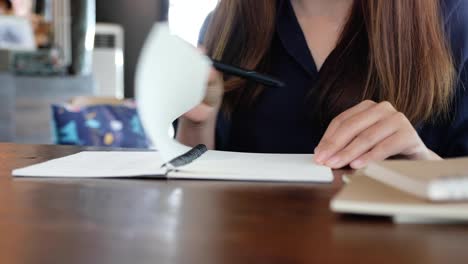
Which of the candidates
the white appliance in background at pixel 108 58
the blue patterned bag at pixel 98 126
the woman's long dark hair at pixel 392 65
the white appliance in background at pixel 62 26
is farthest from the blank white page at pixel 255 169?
the white appliance in background at pixel 108 58

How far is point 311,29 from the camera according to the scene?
1.15 m

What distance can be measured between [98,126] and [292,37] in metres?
1.30

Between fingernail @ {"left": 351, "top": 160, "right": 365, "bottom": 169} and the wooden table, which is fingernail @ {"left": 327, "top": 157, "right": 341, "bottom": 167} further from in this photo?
the wooden table

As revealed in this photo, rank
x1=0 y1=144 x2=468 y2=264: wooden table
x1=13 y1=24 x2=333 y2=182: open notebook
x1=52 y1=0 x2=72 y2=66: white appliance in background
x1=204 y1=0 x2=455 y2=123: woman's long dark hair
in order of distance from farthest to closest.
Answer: x1=52 y1=0 x2=72 y2=66: white appliance in background, x1=204 y1=0 x2=455 y2=123: woman's long dark hair, x1=13 y1=24 x2=333 y2=182: open notebook, x1=0 y1=144 x2=468 y2=264: wooden table

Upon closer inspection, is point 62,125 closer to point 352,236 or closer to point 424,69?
point 424,69

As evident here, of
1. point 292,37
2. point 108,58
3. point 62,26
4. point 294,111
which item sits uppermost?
point 292,37

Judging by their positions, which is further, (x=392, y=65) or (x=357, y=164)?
(x=392, y=65)

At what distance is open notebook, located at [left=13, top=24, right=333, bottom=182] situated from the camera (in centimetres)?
58

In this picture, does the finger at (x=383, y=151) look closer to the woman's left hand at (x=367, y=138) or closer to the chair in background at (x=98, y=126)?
the woman's left hand at (x=367, y=138)

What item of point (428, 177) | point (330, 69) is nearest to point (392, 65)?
point (330, 69)

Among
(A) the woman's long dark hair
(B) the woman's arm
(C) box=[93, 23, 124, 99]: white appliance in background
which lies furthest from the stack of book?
(C) box=[93, 23, 124, 99]: white appliance in background

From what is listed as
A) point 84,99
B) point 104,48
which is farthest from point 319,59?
point 104,48

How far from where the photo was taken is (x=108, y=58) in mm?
5207

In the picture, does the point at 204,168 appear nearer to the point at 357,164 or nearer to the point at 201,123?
the point at 357,164
